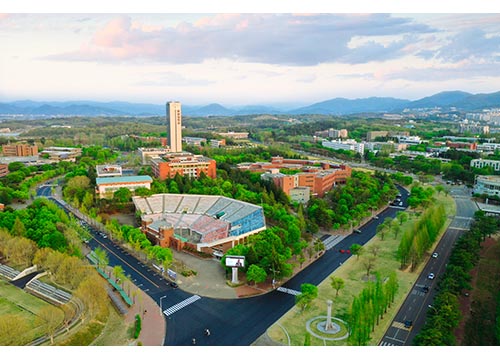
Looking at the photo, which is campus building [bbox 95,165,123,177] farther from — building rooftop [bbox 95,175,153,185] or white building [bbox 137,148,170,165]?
white building [bbox 137,148,170,165]

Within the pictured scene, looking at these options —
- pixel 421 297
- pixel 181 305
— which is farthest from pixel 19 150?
pixel 421 297

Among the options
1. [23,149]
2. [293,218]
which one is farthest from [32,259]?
[23,149]

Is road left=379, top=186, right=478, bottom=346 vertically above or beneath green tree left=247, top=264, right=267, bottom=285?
beneath

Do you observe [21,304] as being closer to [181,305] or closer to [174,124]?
[181,305]

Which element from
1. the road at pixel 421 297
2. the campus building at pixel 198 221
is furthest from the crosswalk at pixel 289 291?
the campus building at pixel 198 221

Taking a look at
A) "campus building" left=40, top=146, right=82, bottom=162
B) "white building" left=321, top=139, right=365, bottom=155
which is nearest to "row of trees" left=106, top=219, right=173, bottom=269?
"campus building" left=40, top=146, right=82, bottom=162

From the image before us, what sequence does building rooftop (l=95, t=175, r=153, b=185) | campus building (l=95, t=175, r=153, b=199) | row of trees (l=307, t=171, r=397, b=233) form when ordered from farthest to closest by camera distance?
building rooftop (l=95, t=175, r=153, b=185) < campus building (l=95, t=175, r=153, b=199) < row of trees (l=307, t=171, r=397, b=233)
